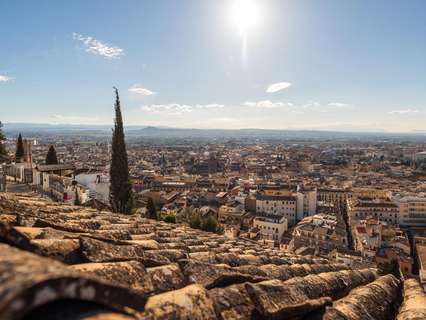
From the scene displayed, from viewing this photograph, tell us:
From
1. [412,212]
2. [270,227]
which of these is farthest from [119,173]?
[412,212]

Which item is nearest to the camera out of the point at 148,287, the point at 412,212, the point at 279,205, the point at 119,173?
the point at 148,287

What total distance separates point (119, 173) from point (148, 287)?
59.9 feet

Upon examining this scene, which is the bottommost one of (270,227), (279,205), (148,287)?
(270,227)

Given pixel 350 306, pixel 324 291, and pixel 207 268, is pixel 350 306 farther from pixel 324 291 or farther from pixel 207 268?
pixel 207 268

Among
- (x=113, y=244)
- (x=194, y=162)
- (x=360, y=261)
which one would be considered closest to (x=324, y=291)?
(x=113, y=244)

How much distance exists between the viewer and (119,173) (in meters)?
20.0

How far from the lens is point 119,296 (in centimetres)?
156

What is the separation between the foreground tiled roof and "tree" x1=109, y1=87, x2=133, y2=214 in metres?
15.0

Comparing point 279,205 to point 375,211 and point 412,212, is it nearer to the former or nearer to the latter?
point 375,211

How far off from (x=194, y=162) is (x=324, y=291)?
349ft

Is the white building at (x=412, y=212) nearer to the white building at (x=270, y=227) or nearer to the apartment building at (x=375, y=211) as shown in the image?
the apartment building at (x=375, y=211)

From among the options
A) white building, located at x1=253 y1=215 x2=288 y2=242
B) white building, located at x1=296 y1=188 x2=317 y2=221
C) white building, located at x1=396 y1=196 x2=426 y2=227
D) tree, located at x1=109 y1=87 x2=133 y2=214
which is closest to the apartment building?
white building, located at x1=396 y1=196 x2=426 y2=227

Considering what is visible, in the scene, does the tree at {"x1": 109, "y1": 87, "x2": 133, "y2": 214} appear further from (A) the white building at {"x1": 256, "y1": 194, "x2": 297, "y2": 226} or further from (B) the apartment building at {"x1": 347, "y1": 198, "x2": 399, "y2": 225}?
(B) the apartment building at {"x1": 347, "y1": 198, "x2": 399, "y2": 225}

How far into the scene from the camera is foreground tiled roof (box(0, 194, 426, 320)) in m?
1.24
